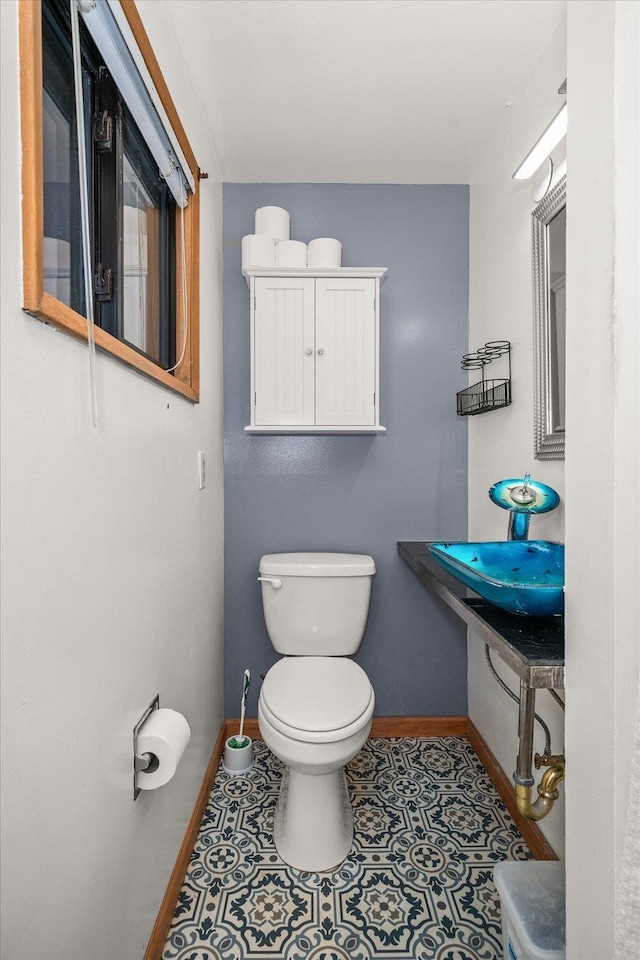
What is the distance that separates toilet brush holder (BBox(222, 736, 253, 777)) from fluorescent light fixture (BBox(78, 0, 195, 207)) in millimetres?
1902

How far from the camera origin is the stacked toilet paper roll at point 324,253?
1.94 m

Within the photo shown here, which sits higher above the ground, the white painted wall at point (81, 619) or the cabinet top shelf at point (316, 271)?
the cabinet top shelf at point (316, 271)

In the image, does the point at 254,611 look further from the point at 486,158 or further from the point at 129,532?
the point at 486,158

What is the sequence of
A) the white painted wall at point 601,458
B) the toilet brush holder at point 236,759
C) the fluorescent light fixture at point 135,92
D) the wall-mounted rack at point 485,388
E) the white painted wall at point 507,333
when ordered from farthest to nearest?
the toilet brush holder at point 236,759, the wall-mounted rack at point 485,388, the white painted wall at point 507,333, the fluorescent light fixture at point 135,92, the white painted wall at point 601,458

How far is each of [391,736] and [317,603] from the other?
734 millimetres

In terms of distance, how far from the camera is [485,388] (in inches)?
75.9

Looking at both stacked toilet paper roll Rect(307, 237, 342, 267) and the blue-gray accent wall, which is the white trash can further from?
stacked toilet paper roll Rect(307, 237, 342, 267)

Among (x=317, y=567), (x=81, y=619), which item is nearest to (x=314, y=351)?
(x=317, y=567)

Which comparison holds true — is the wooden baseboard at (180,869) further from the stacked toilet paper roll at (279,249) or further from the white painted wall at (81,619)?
the stacked toilet paper roll at (279,249)

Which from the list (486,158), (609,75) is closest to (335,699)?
(609,75)

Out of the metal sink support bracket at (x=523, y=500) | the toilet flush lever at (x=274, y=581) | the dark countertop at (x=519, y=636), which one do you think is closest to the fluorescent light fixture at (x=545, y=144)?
the metal sink support bracket at (x=523, y=500)

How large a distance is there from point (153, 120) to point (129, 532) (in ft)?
3.15

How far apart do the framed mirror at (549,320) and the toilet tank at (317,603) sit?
0.82m

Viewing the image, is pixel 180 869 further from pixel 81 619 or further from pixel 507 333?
pixel 507 333
